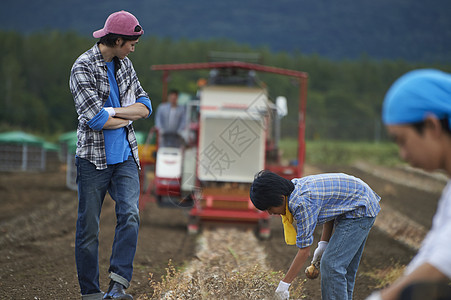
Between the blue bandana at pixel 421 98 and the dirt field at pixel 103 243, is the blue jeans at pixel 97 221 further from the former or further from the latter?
the blue bandana at pixel 421 98

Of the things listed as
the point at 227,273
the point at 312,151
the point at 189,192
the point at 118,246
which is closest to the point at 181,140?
the point at 189,192

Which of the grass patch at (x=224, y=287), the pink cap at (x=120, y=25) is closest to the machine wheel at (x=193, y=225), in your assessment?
the grass patch at (x=224, y=287)

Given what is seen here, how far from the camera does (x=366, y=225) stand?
12.6ft

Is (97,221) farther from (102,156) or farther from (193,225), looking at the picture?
(193,225)

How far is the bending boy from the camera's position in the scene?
3605 mm

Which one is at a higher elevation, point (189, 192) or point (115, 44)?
point (115, 44)

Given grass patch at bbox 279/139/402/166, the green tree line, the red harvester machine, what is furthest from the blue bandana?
the green tree line

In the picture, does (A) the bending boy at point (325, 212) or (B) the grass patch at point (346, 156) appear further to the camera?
(B) the grass patch at point (346, 156)

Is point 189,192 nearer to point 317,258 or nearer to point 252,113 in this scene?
point 252,113

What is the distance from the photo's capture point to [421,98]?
1890mm

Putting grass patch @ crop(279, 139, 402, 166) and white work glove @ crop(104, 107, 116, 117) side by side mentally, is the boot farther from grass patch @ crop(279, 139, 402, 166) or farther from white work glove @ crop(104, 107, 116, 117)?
grass patch @ crop(279, 139, 402, 166)

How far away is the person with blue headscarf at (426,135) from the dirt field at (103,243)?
136 inches

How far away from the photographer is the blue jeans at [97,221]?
13.3 feet

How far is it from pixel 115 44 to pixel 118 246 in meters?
1.37
